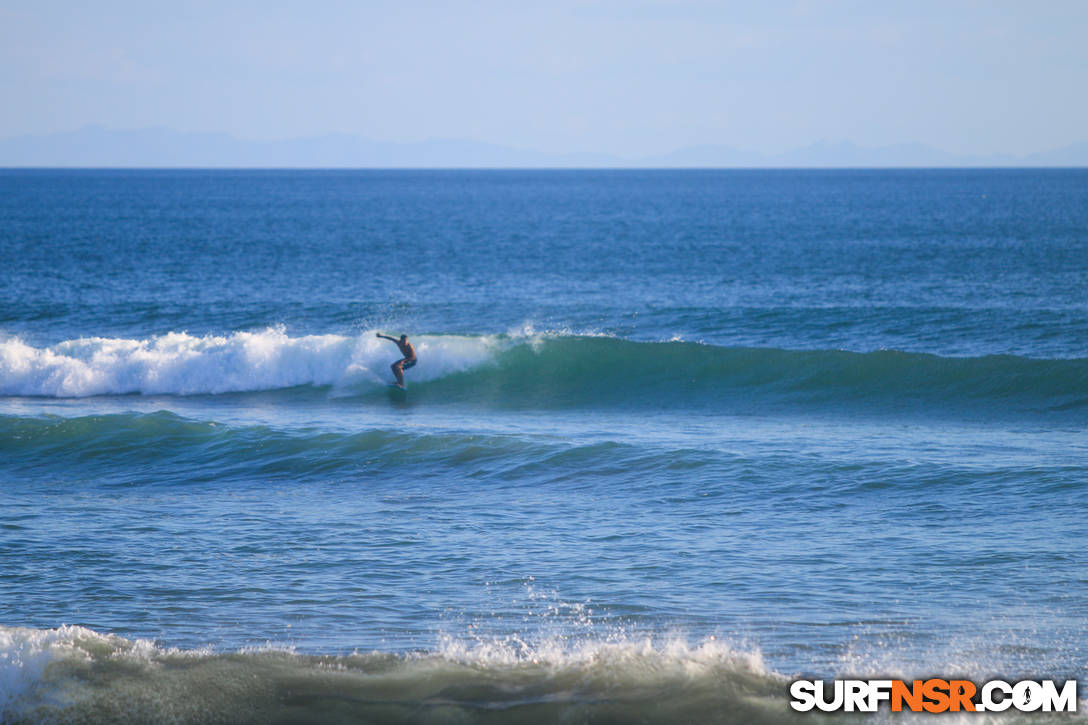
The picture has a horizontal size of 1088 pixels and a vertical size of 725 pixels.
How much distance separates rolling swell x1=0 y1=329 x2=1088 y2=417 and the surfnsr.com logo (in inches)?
518

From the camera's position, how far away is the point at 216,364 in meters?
24.7

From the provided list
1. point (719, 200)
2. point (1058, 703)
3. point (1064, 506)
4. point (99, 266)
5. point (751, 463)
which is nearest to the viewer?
point (1058, 703)

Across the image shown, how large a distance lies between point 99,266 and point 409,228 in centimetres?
3073

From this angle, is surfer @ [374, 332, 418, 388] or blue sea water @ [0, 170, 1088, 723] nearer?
blue sea water @ [0, 170, 1088, 723]

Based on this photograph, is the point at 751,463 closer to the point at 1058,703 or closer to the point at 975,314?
the point at 1058,703

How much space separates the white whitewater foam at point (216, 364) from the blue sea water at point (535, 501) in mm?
81

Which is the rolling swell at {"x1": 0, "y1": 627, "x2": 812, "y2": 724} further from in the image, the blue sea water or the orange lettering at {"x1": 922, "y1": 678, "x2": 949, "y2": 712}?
the orange lettering at {"x1": 922, "y1": 678, "x2": 949, "y2": 712}

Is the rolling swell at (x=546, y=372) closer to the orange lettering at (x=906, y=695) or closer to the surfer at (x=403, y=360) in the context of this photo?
the surfer at (x=403, y=360)

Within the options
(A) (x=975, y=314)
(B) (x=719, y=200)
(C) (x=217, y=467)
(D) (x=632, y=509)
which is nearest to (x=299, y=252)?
(A) (x=975, y=314)

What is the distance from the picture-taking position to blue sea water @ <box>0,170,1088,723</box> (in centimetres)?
809

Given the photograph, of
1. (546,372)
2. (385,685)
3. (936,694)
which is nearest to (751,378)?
(546,372)

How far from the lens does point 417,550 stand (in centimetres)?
1145

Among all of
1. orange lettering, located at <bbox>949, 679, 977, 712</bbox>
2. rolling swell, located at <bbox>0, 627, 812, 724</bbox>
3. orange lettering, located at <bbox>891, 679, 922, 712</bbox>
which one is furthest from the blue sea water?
orange lettering, located at <bbox>891, 679, 922, 712</bbox>

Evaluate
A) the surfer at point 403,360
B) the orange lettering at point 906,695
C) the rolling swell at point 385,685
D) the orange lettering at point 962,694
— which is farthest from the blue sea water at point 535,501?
the surfer at point 403,360
